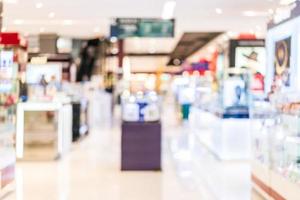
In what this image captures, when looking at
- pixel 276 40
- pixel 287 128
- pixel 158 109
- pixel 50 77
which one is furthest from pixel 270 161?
pixel 50 77

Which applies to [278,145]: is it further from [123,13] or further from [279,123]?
[123,13]

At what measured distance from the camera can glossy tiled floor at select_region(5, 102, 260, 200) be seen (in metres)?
6.33

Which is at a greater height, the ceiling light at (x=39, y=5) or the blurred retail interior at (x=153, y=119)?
the ceiling light at (x=39, y=5)

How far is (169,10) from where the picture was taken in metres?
13.0

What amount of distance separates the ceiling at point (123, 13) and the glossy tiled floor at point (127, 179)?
346 cm

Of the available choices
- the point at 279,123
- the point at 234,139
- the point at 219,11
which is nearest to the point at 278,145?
the point at 279,123

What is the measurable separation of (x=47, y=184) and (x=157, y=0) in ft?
18.9

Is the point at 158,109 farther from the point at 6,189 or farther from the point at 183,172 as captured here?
the point at 6,189

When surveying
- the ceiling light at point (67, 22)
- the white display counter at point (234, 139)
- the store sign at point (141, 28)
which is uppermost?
the ceiling light at point (67, 22)

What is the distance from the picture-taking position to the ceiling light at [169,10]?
11.9 metres

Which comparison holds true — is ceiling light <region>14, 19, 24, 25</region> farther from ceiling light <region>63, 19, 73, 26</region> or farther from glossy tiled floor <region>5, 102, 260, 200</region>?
glossy tiled floor <region>5, 102, 260, 200</region>

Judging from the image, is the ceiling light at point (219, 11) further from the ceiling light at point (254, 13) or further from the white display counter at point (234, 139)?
the white display counter at point (234, 139)

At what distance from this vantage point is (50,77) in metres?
10.4

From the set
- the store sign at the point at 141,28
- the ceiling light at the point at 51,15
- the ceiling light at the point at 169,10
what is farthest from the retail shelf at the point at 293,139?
the ceiling light at the point at 51,15
